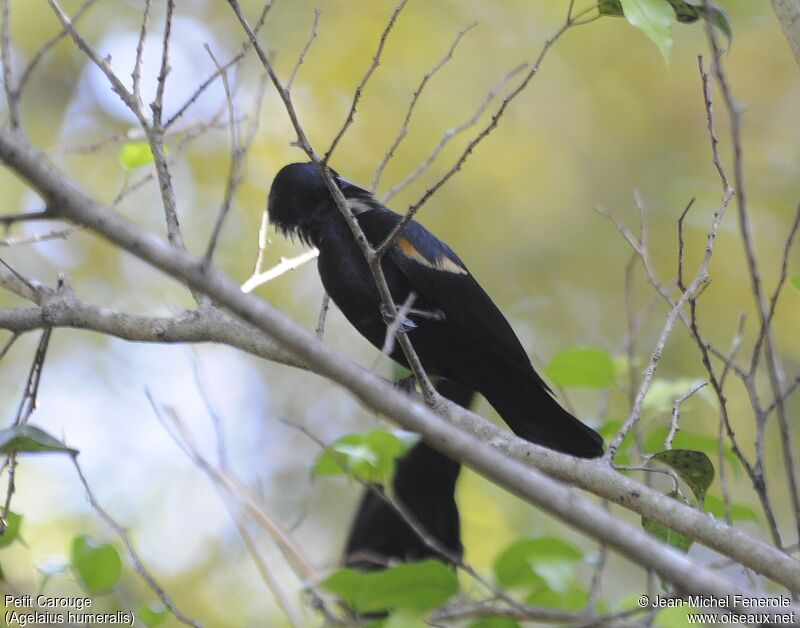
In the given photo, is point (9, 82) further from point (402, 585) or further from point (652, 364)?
point (652, 364)

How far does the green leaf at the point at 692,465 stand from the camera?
2.08 m

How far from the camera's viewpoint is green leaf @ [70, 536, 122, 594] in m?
1.99

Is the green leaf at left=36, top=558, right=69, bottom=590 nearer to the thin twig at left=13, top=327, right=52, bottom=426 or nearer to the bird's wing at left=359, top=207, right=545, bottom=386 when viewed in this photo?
the thin twig at left=13, top=327, right=52, bottom=426

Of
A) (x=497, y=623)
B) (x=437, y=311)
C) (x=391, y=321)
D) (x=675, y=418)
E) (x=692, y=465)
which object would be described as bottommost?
(x=497, y=623)

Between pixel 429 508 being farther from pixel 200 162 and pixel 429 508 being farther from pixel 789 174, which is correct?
pixel 789 174

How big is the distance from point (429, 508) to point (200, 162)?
4.53 metres

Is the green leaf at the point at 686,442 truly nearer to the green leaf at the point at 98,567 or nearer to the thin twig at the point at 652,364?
the thin twig at the point at 652,364

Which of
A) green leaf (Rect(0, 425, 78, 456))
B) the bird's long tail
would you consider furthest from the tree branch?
the bird's long tail

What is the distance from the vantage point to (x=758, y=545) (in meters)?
1.72

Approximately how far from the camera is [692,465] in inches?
82.7

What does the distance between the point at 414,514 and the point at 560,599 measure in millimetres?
925

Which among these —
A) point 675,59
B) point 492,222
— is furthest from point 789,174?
point 492,222

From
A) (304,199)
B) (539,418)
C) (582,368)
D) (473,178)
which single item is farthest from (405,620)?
(473,178)

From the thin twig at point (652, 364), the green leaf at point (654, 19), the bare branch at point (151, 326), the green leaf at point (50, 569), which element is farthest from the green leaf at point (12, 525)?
the green leaf at point (654, 19)
